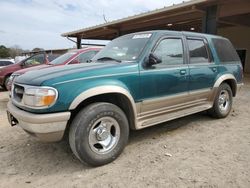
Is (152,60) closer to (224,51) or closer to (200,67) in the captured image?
(200,67)

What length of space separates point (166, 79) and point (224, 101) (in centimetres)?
226

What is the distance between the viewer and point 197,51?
4.95 meters

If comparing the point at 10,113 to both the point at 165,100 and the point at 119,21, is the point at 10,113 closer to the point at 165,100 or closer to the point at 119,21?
the point at 165,100

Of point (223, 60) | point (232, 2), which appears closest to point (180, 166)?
point (223, 60)

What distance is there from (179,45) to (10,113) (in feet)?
9.92

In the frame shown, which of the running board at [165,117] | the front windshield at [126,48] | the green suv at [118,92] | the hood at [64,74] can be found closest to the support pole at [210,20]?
the green suv at [118,92]

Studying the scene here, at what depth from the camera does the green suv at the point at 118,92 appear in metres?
3.12

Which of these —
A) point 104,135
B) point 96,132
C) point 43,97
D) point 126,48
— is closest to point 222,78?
point 126,48

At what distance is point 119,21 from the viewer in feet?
48.6

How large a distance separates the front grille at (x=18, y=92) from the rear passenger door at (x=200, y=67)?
2.87m

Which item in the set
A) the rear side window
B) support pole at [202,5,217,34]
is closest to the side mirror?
the rear side window

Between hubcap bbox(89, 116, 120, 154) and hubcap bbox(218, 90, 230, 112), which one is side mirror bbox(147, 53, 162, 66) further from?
hubcap bbox(218, 90, 230, 112)

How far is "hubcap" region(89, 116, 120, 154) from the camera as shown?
11.2ft

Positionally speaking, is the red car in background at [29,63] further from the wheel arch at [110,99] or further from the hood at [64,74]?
the wheel arch at [110,99]
